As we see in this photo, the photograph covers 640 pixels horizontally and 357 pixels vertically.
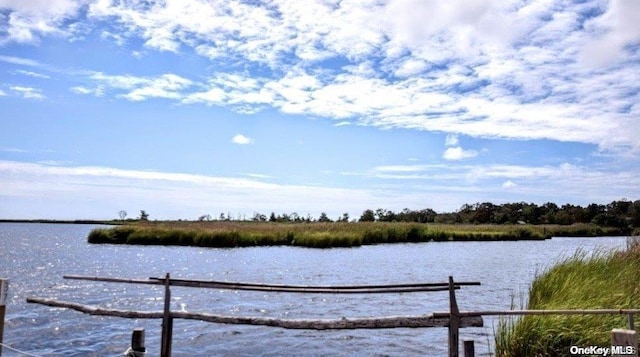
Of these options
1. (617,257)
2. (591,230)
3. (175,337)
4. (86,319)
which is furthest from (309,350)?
(591,230)

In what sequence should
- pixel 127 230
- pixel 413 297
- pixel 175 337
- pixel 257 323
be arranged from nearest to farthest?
pixel 257 323
pixel 175 337
pixel 413 297
pixel 127 230

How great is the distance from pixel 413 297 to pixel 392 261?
1424 centimetres

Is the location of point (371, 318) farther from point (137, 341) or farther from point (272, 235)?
point (272, 235)

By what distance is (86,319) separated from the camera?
16.5 m

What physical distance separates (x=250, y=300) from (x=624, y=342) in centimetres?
1457

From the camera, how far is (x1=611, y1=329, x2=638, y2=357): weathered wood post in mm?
6617

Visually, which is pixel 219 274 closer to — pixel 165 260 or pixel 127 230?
pixel 165 260

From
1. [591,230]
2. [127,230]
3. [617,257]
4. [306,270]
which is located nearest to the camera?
[617,257]

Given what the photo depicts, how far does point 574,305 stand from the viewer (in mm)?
11625

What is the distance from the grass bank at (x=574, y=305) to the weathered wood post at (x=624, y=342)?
3442mm

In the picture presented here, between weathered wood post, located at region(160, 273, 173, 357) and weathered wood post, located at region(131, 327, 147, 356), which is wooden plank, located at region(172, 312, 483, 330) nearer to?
weathered wood post, located at region(160, 273, 173, 357)

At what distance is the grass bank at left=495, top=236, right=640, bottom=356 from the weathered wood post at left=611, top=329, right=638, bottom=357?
344 centimetres

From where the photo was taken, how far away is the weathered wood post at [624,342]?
261 inches

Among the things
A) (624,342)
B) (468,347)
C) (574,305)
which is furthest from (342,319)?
(574,305)
